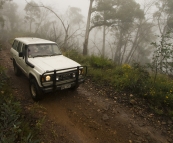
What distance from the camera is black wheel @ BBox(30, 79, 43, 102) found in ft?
14.7

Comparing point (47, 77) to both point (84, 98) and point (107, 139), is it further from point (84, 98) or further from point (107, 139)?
point (107, 139)

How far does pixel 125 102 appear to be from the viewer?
5.30 metres

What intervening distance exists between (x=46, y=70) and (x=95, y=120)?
2122 millimetres

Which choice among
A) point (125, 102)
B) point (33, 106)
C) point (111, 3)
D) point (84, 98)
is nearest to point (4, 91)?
point (33, 106)

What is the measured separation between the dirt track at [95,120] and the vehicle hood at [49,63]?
1.26m

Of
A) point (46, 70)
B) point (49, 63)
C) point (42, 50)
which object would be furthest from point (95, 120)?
point (42, 50)

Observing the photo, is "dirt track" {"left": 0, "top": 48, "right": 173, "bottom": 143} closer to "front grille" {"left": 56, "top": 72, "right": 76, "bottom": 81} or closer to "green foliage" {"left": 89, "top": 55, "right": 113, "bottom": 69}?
"front grille" {"left": 56, "top": 72, "right": 76, "bottom": 81}

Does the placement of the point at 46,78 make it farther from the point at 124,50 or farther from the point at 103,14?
the point at 124,50

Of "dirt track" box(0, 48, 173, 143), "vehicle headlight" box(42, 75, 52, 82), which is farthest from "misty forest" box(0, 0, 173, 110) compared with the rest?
"vehicle headlight" box(42, 75, 52, 82)

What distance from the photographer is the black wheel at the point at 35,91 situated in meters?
4.49

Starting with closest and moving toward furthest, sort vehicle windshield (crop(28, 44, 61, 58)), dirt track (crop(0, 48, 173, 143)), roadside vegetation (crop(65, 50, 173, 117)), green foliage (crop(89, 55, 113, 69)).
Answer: dirt track (crop(0, 48, 173, 143)) < roadside vegetation (crop(65, 50, 173, 117)) < vehicle windshield (crop(28, 44, 61, 58)) < green foliage (crop(89, 55, 113, 69))

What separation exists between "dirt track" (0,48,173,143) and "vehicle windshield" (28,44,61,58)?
1.53 metres

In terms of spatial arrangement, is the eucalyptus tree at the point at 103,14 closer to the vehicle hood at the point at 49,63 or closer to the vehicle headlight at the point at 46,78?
the vehicle hood at the point at 49,63

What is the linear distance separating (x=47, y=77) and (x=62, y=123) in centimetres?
142
